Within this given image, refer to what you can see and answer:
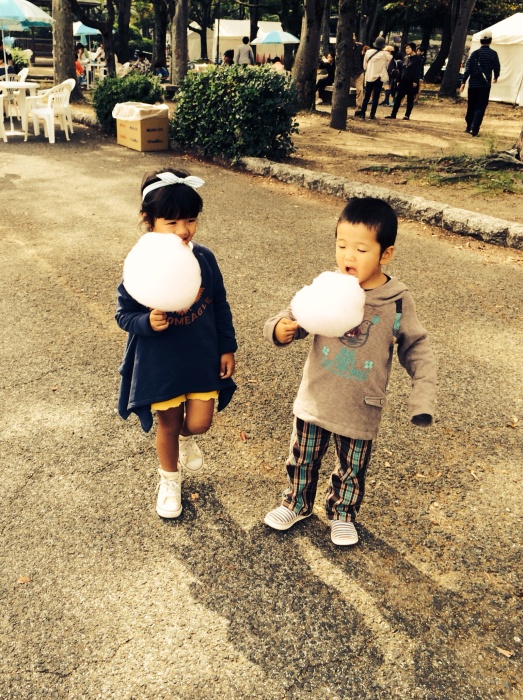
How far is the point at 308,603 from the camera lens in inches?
90.4

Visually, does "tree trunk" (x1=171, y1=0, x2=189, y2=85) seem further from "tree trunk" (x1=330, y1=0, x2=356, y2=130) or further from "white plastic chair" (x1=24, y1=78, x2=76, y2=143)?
"tree trunk" (x1=330, y1=0, x2=356, y2=130)

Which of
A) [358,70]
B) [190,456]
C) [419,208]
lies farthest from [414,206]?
[358,70]

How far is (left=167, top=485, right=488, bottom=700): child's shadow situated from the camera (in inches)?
80.0

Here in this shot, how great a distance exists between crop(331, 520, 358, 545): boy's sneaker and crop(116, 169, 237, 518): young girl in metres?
0.70

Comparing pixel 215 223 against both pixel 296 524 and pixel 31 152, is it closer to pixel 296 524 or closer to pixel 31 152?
pixel 296 524

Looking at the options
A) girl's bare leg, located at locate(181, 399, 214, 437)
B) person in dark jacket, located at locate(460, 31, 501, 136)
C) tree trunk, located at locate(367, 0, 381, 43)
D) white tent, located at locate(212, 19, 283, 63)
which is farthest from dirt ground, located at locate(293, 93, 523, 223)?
white tent, located at locate(212, 19, 283, 63)

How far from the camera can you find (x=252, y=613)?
2.24 meters

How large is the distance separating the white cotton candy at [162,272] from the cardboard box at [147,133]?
9.80 meters

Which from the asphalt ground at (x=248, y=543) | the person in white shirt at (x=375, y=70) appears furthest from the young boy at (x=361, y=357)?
the person in white shirt at (x=375, y=70)

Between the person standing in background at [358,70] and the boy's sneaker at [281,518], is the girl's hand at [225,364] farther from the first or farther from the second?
the person standing in background at [358,70]

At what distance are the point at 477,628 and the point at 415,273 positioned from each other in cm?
410

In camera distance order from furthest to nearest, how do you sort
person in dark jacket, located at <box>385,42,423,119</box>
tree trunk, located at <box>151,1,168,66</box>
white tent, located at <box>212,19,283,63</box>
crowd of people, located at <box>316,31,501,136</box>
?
white tent, located at <box>212,19,283,63</box> < tree trunk, located at <box>151,1,168,66</box> < person in dark jacket, located at <box>385,42,423,119</box> < crowd of people, located at <box>316,31,501,136</box>

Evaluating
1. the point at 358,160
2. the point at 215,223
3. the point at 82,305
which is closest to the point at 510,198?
the point at 358,160

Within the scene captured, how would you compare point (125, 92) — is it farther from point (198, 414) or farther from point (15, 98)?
point (198, 414)
